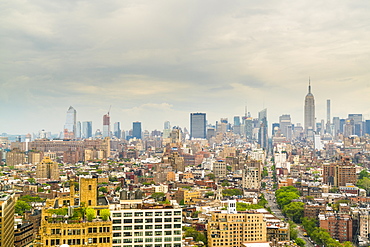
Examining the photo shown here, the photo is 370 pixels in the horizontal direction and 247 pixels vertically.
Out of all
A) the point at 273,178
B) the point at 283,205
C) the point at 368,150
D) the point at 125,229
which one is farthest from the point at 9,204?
the point at 368,150

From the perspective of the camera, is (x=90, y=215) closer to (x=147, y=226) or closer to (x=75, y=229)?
(x=75, y=229)

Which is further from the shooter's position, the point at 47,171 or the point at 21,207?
the point at 47,171

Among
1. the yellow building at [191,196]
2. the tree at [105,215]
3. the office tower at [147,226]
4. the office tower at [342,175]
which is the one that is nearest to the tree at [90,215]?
the tree at [105,215]

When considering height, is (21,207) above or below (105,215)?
below

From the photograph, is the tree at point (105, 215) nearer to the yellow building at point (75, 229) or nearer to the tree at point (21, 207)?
the yellow building at point (75, 229)

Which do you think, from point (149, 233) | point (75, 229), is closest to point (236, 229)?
point (149, 233)

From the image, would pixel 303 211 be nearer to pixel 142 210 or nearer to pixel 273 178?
pixel 142 210
